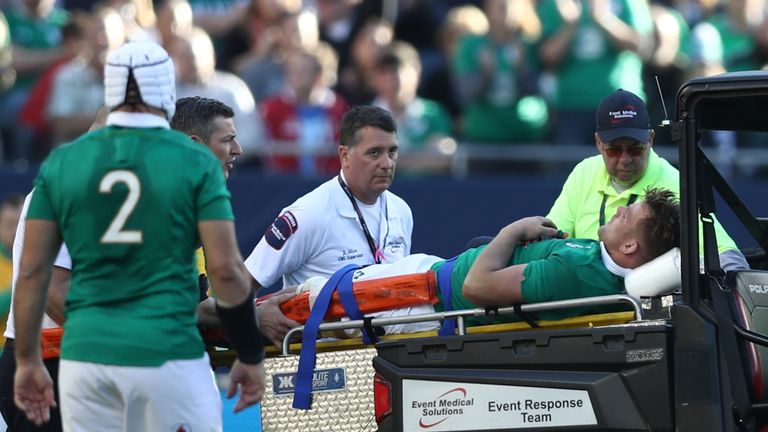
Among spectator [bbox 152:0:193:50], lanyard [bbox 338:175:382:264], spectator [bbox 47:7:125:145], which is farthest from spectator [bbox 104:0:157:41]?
lanyard [bbox 338:175:382:264]

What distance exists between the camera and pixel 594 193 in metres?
7.43

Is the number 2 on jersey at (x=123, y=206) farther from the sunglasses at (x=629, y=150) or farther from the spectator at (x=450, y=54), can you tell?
the spectator at (x=450, y=54)

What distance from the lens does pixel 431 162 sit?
37.9ft

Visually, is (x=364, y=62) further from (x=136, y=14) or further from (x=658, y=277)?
(x=658, y=277)

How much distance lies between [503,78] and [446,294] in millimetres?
5734

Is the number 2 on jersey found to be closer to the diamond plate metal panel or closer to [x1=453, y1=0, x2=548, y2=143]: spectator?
the diamond plate metal panel

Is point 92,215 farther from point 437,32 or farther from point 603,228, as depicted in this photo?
point 437,32

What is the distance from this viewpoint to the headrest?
18.6ft

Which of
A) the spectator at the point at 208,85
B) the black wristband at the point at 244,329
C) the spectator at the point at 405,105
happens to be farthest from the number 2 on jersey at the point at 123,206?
the spectator at the point at 405,105

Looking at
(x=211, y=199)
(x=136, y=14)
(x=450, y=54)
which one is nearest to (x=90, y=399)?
(x=211, y=199)

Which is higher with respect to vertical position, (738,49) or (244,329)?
(738,49)

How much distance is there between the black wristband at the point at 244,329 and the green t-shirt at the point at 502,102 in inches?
269

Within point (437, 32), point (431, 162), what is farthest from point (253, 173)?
point (437, 32)

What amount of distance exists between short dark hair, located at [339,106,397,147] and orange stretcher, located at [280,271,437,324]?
48.8 inches
